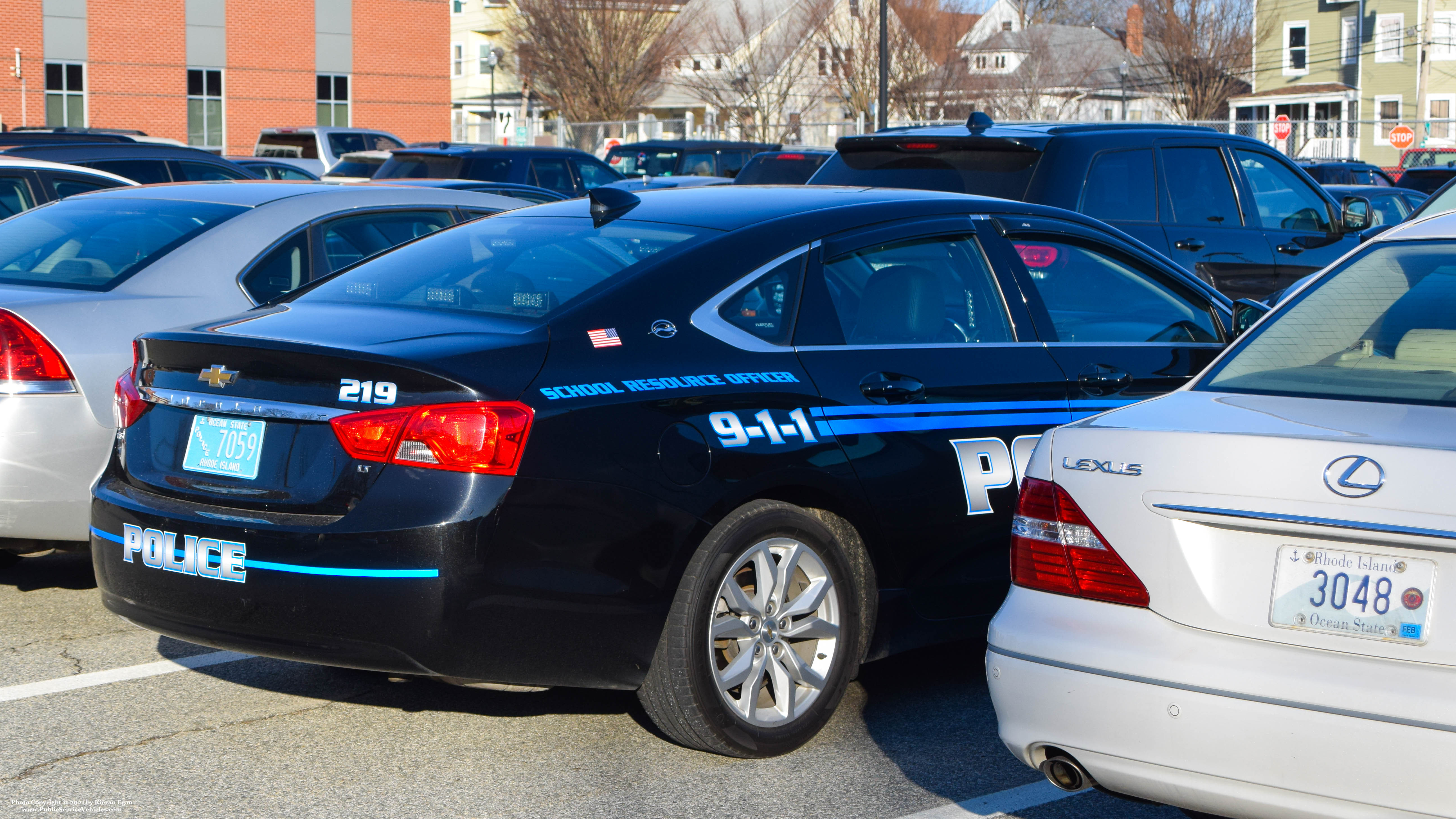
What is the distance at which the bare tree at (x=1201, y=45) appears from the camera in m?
51.8

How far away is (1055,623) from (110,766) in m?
2.59

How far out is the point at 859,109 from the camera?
4631 cm

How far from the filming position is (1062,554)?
334 cm

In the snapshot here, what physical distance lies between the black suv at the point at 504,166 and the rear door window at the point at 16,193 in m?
→ 5.55

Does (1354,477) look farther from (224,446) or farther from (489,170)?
(489,170)

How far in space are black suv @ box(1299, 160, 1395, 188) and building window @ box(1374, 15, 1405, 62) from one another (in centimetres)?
2637

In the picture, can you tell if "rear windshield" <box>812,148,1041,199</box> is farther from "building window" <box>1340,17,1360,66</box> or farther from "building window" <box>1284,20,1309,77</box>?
"building window" <box>1284,20,1309,77</box>

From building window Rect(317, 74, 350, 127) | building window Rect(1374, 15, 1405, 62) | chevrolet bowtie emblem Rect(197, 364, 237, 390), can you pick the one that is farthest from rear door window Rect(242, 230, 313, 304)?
building window Rect(1374, 15, 1405, 62)

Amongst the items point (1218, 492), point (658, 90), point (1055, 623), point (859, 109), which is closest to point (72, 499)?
point (1055, 623)

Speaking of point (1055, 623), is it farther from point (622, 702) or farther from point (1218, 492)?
point (622, 702)

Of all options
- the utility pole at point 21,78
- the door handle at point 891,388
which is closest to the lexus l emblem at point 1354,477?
the door handle at point 891,388

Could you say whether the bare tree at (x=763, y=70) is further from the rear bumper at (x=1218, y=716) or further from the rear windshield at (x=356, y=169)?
the rear bumper at (x=1218, y=716)

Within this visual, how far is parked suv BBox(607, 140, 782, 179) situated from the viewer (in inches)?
864

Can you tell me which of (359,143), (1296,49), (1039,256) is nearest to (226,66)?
(359,143)
